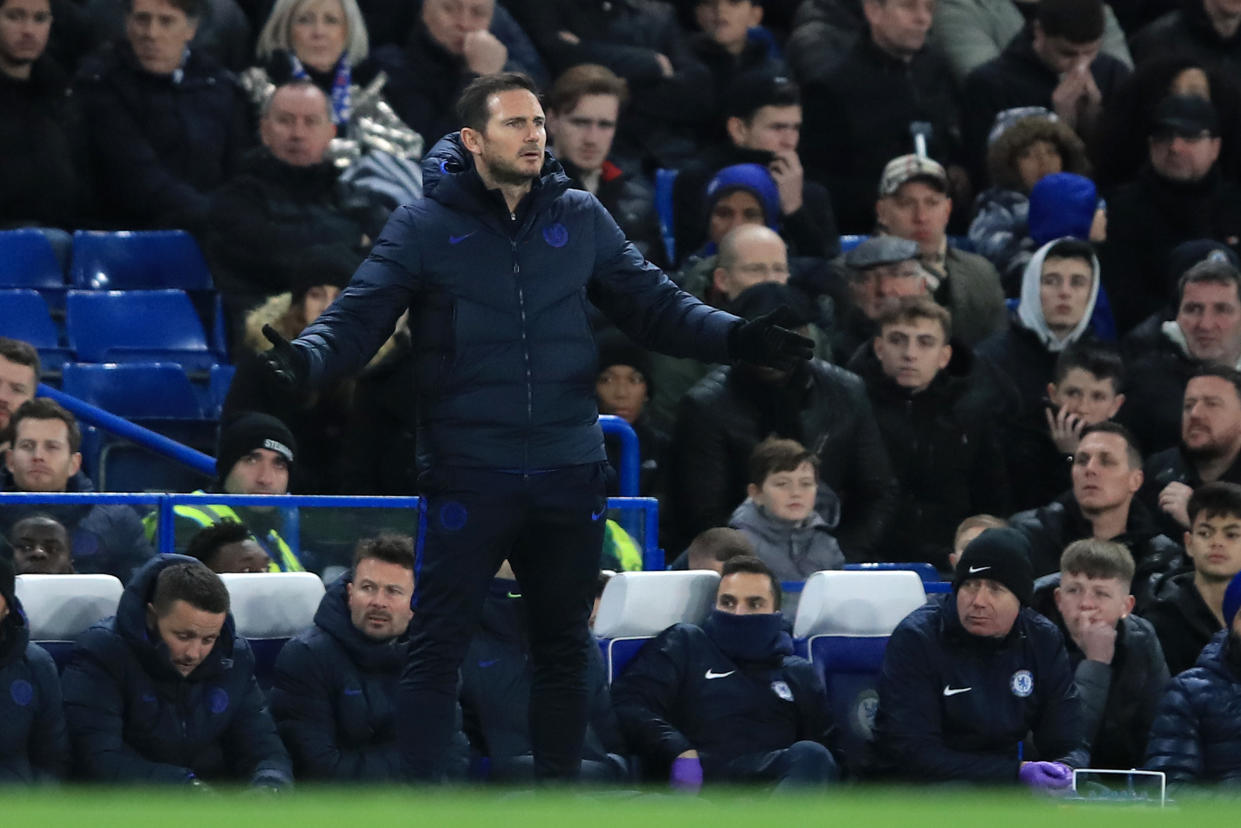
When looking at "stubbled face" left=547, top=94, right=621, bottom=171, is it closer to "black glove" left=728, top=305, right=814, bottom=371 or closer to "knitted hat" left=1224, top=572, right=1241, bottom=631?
"knitted hat" left=1224, top=572, right=1241, bottom=631

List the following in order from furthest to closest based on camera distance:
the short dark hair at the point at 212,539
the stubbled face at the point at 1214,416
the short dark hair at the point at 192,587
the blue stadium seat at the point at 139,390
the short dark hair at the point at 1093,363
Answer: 1. the short dark hair at the point at 1093,363
2. the blue stadium seat at the point at 139,390
3. the stubbled face at the point at 1214,416
4. the short dark hair at the point at 212,539
5. the short dark hair at the point at 192,587

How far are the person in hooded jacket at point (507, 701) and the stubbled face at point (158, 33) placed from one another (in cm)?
433

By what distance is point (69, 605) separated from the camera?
9.07 metres

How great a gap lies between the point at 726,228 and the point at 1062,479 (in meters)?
2.04

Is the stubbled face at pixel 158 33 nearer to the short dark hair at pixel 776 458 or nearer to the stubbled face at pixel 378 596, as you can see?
the short dark hair at pixel 776 458

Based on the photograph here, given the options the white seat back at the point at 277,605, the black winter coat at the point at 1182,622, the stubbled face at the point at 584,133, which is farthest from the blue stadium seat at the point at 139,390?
the black winter coat at the point at 1182,622

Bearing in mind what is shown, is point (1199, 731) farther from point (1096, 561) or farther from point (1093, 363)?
point (1093, 363)

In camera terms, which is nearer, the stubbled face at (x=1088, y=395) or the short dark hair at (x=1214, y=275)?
the stubbled face at (x=1088, y=395)

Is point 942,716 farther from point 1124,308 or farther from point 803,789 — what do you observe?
point 1124,308

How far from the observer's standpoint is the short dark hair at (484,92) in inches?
287

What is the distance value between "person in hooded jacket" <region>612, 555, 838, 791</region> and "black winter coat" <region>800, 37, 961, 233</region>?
197 inches

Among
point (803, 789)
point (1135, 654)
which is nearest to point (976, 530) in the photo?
point (1135, 654)

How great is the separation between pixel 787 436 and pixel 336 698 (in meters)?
2.96

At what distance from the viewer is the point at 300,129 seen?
481 inches
